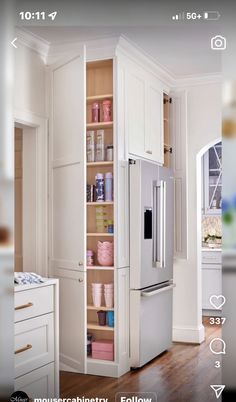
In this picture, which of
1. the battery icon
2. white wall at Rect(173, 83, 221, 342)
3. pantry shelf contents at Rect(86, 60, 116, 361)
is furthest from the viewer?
pantry shelf contents at Rect(86, 60, 116, 361)

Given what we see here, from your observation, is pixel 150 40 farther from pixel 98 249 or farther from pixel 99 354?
pixel 99 354

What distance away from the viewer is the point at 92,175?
3.93 ft

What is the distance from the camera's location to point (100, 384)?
3.57 feet

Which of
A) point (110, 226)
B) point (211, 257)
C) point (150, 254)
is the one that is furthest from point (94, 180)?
point (211, 257)

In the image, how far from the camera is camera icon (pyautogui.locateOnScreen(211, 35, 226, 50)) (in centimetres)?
101

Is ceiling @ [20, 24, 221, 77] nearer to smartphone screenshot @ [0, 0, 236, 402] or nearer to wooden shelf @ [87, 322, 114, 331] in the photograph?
smartphone screenshot @ [0, 0, 236, 402]

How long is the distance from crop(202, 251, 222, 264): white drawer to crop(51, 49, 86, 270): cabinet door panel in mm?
272

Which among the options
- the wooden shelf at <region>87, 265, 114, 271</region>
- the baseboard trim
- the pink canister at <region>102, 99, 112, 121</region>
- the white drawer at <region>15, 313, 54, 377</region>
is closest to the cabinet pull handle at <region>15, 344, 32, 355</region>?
the white drawer at <region>15, 313, 54, 377</region>

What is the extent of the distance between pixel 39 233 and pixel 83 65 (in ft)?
1.31

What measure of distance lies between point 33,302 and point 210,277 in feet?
1.58

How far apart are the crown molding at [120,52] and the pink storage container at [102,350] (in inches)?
23.6

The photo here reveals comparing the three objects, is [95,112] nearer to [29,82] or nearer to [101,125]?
[101,125]

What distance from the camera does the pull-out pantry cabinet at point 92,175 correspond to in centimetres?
116

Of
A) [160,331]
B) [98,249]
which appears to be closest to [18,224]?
[98,249]
